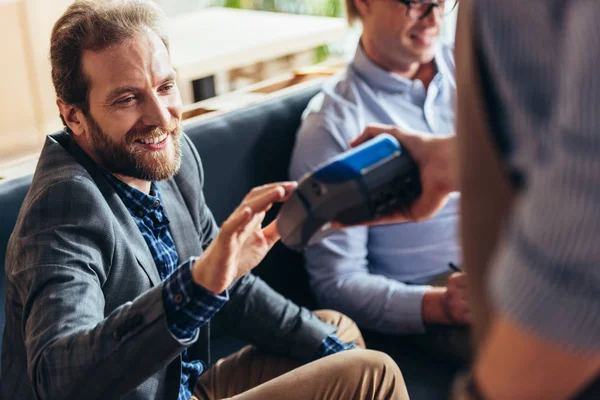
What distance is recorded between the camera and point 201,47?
130 inches

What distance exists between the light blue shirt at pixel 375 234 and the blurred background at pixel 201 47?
48 cm

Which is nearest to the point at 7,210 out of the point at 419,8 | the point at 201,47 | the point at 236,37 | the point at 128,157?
the point at 128,157

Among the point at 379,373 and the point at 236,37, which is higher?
the point at 379,373

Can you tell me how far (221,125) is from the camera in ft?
5.95

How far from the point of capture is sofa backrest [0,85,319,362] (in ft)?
5.88

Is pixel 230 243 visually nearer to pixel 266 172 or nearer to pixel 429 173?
pixel 429 173

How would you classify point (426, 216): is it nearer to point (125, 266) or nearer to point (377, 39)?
point (125, 266)

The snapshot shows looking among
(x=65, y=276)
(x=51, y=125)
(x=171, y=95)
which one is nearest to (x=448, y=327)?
(x=171, y=95)

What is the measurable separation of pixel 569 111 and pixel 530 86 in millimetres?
52

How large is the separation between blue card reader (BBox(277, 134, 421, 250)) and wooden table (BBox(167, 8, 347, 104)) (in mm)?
2284

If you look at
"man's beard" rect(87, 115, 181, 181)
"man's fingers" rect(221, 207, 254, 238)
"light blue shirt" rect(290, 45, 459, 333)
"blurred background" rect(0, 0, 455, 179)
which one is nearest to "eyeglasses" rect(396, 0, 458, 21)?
"light blue shirt" rect(290, 45, 459, 333)

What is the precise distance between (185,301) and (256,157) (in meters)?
0.87

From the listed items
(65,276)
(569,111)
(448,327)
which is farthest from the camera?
(448,327)

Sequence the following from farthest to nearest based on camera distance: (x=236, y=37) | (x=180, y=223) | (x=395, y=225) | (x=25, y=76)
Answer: (x=25, y=76) → (x=236, y=37) → (x=395, y=225) → (x=180, y=223)
